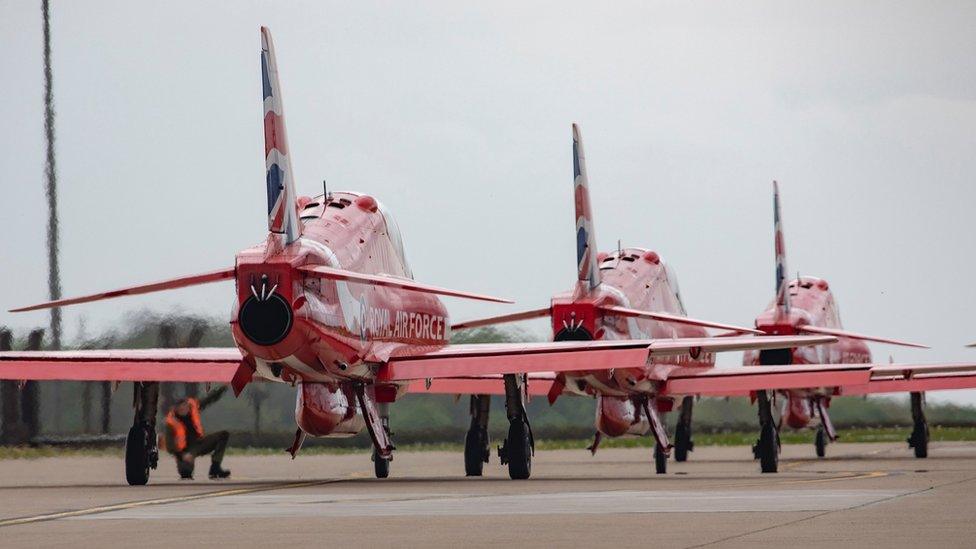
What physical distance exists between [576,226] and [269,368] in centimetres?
846

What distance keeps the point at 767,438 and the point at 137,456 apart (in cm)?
1078

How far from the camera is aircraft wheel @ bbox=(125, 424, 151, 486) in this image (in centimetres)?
2525

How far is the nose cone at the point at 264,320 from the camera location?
2238 cm

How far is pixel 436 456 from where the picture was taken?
44.2 m

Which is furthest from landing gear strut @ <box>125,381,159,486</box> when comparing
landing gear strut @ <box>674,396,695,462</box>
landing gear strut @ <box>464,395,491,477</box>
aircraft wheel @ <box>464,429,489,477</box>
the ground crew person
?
landing gear strut @ <box>674,396,695,462</box>

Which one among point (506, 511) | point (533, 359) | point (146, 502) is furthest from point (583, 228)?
point (506, 511)

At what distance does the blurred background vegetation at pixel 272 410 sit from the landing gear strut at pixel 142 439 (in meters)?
7.95

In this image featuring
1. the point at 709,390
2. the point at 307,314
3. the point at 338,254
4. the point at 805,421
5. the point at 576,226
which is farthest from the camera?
the point at 805,421

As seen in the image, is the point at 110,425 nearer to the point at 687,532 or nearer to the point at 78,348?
the point at 78,348

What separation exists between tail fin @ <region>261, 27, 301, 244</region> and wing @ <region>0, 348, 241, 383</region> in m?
3.18

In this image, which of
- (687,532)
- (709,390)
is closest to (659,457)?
(709,390)

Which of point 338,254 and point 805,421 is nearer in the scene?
point 338,254

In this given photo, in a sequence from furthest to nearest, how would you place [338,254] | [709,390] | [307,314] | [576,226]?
1. [709,390]
2. [576,226]
3. [338,254]
4. [307,314]

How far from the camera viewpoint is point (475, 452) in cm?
3014
